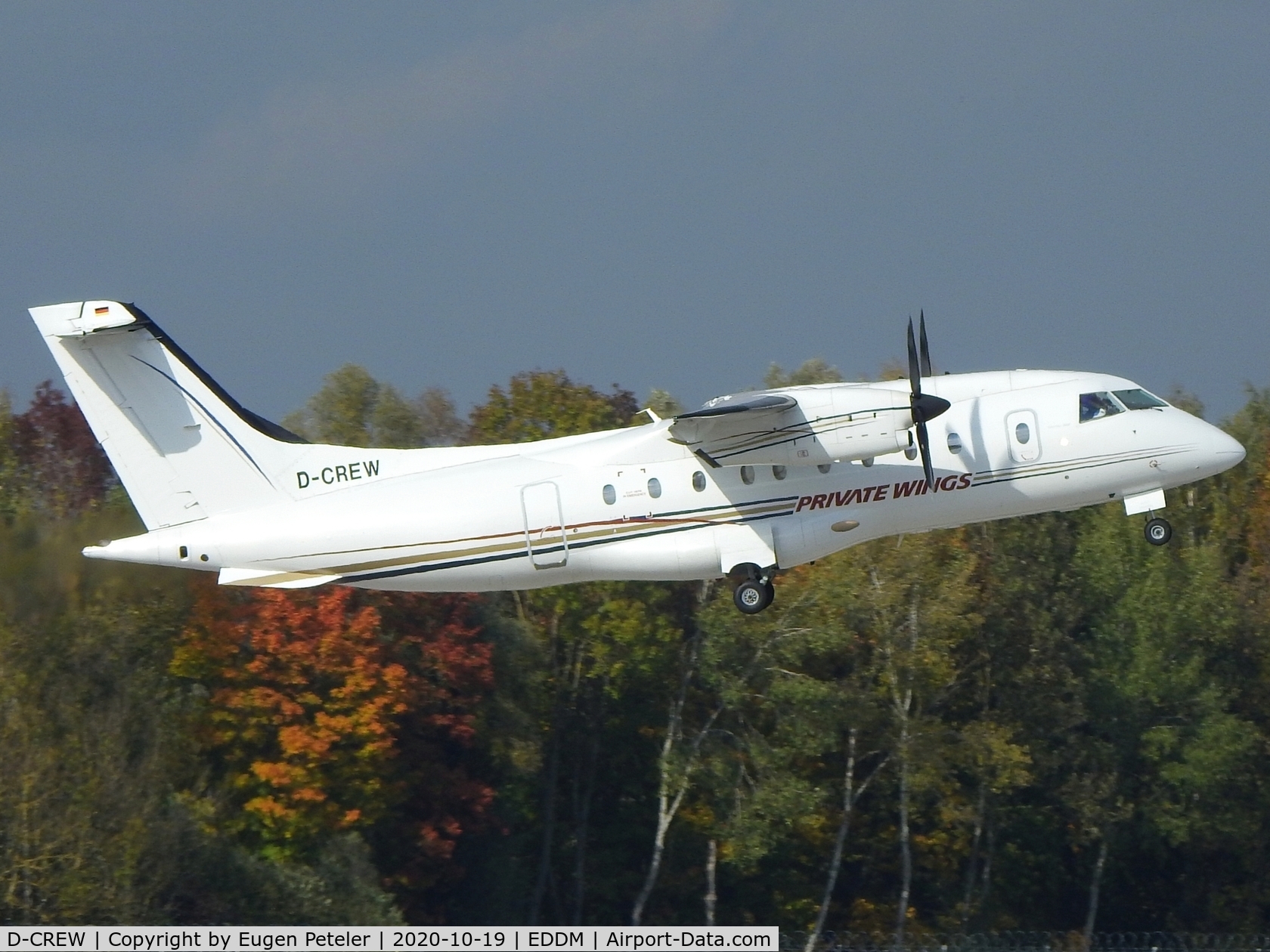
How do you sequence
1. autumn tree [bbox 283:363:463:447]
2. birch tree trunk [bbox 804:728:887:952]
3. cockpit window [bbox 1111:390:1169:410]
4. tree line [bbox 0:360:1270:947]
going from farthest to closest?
autumn tree [bbox 283:363:463:447] → birch tree trunk [bbox 804:728:887:952] → tree line [bbox 0:360:1270:947] → cockpit window [bbox 1111:390:1169:410]

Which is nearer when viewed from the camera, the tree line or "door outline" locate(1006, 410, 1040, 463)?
"door outline" locate(1006, 410, 1040, 463)

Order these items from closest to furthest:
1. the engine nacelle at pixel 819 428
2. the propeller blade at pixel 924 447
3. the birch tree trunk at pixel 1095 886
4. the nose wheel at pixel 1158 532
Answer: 1. the engine nacelle at pixel 819 428
2. the propeller blade at pixel 924 447
3. the nose wheel at pixel 1158 532
4. the birch tree trunk at pixel 1095 886

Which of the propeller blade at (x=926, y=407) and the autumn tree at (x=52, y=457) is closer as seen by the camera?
the propeller blade at (x=926, y=407)

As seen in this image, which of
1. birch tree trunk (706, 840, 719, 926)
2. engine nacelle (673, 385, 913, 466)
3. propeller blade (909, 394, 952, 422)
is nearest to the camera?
engine nacelle (673, 385, 913, 466)

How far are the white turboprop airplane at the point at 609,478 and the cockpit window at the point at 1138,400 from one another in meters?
0.03

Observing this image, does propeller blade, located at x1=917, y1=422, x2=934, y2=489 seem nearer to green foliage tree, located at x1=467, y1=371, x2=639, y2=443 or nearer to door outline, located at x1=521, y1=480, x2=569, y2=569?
door outline, located at x1=521, y1=480, x2=569, y2=569

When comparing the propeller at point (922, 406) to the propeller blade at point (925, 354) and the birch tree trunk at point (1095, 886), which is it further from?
the birch tree trunk at point (1095, 886)

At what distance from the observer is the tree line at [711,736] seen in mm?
28469

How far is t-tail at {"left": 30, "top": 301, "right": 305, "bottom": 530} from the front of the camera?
1841 cm

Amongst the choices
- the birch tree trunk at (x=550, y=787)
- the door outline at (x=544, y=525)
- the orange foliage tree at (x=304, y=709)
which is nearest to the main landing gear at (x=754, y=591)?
the door outline at (x=544, y=525)

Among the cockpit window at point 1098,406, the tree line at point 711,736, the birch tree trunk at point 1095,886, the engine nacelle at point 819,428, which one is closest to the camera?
the engine nacelle at point 819,428

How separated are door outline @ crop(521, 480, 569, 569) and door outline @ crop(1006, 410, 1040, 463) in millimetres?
5141

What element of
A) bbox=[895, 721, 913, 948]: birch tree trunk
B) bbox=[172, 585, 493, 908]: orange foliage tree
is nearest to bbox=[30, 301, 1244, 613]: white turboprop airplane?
bbox=[172, 585, 493, 908]: orange foliage tree

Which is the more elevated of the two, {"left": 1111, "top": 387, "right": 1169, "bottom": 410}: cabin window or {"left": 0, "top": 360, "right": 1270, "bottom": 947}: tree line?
{"left": 1111, "top": 387, "right": 1169, "bottom": 410}: cabin window
